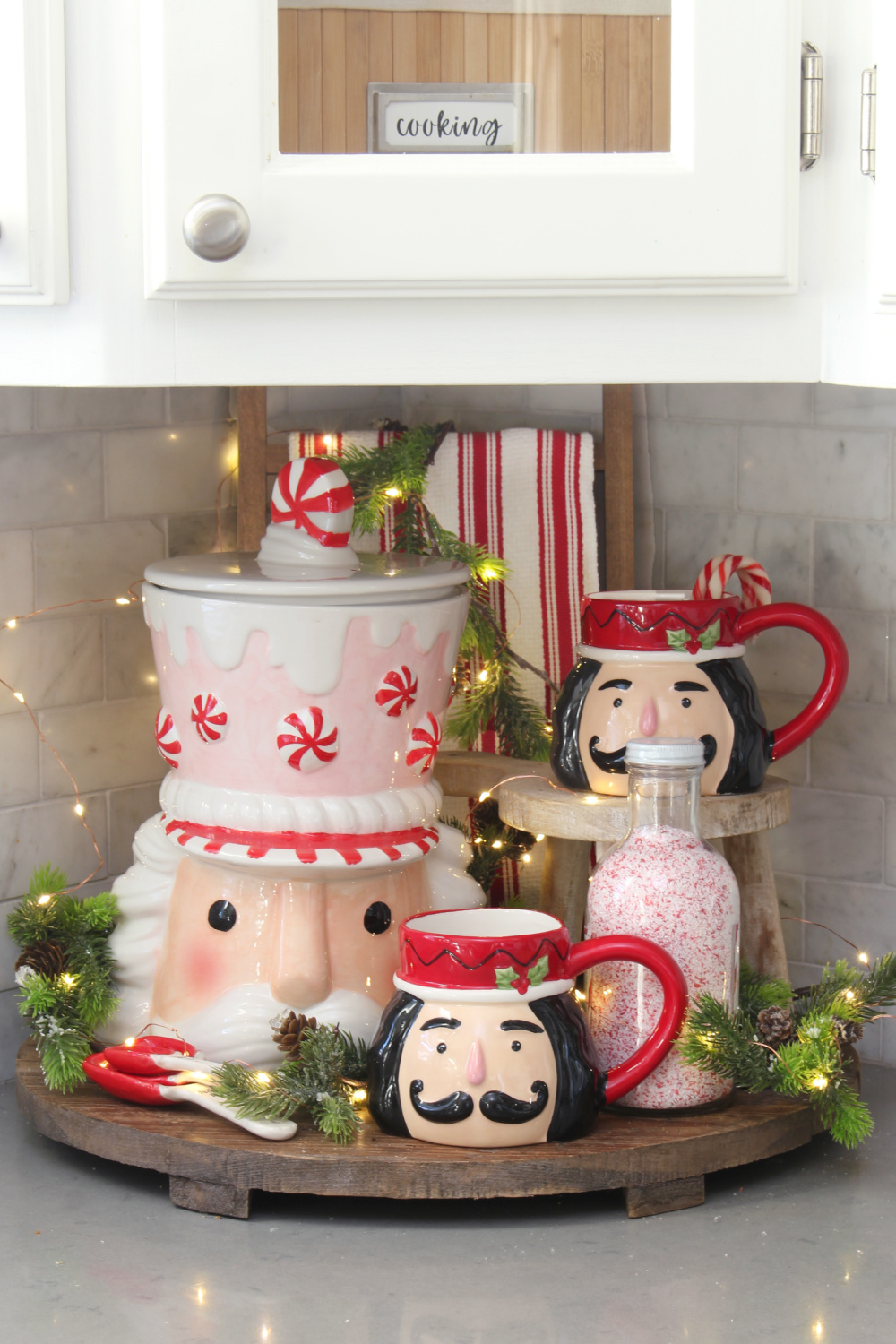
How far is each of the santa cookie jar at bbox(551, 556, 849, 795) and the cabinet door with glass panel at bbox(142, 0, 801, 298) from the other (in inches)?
12.6

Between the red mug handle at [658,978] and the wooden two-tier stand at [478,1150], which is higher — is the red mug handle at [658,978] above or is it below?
above

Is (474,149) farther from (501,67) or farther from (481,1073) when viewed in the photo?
(481,1073)

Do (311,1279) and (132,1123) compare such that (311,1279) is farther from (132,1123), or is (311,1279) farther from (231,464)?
(231,464)

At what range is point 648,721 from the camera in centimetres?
105

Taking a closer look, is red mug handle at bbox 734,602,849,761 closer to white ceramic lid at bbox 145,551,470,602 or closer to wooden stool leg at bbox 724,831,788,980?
wooden stool leg at bbox 724,831,788,980

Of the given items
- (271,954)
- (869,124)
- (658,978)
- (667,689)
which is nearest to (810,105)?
(869,124)

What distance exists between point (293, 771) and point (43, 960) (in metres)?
0.24

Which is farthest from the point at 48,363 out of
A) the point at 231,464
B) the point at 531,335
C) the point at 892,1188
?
the point at 892,1188

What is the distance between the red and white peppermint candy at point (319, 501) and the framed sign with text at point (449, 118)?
307 mm

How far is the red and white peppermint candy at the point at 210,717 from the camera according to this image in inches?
39.9

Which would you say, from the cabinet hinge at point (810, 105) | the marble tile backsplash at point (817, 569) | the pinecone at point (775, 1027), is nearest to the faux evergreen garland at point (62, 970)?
the pinecone at point (775, 1027)

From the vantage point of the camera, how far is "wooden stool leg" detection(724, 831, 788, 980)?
115 centimetres

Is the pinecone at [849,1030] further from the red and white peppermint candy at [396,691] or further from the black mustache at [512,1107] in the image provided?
the red and white peppermint candy at [396,691]

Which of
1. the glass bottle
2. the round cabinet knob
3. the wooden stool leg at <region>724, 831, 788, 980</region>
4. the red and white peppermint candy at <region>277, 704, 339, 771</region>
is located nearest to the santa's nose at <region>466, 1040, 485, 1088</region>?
Answer: the glass bottle
